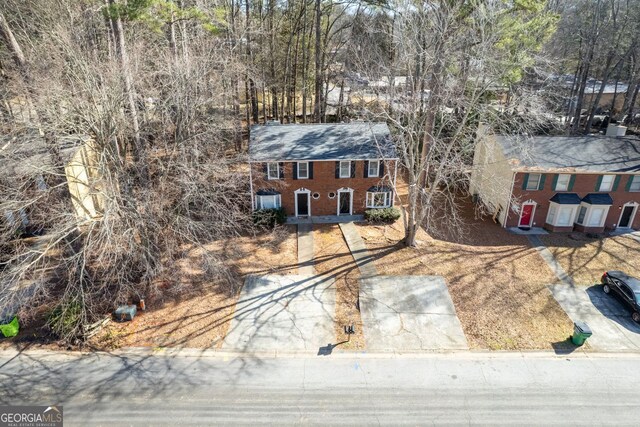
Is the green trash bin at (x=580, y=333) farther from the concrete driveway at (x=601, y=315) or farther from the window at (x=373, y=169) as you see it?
the window at (x=373, y=169)

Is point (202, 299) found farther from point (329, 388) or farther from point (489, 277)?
point (489, 277)

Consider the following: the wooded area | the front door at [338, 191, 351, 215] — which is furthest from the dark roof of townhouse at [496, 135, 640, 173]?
the front door at [338, 191, 351, 215]

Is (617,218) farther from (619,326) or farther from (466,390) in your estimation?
(466,390)

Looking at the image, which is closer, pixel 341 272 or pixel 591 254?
pixel 341 272

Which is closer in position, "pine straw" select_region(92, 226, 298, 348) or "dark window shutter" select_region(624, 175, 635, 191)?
"pine straw" select_region(92, 226, 298, 348)

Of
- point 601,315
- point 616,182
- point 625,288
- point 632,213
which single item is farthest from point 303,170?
point 632,213

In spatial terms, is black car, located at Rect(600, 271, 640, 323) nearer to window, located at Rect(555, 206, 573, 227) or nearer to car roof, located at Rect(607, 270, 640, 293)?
car roof, located at Rect(607, 270, 640, 293)
